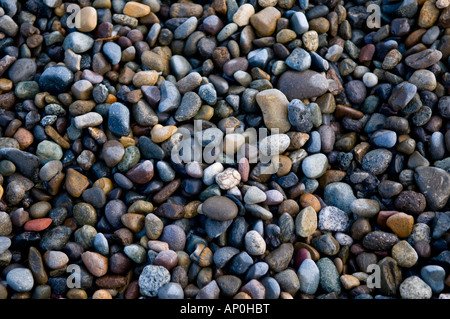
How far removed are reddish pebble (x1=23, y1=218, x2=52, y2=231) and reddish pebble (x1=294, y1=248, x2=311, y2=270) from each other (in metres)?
1.10

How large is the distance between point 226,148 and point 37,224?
91 centimetres

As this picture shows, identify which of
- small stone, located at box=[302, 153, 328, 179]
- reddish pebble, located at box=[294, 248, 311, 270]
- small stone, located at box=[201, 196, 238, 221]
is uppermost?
small stone, located at box=[302, 153, 328, 179]

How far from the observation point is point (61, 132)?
1.96 metres

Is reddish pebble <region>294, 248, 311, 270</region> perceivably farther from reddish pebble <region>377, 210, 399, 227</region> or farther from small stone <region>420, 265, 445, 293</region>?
small stone <region>420, 265, 445, 293</region>

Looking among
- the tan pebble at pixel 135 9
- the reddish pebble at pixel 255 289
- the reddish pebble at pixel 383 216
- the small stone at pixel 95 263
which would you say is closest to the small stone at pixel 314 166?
the reddish pebble at pixel 383 216

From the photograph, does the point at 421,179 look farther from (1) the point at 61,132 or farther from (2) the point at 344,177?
(1) the point at 61,132

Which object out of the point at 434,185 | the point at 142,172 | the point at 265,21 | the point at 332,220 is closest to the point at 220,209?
the point at 142,172

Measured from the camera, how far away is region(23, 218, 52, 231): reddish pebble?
172 cm

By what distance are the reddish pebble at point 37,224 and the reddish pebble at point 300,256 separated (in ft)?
3.60

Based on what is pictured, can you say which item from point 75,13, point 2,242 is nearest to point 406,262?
point 2,242

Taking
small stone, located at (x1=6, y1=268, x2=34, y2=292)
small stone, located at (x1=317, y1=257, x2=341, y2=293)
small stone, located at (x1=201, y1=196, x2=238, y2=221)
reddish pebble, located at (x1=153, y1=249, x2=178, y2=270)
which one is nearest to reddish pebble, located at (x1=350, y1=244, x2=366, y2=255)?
small stone, located at (x1=317, y1=257, x2=341, y2=293)

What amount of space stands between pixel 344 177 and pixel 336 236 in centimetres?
32

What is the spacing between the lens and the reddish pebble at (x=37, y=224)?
5.64ft

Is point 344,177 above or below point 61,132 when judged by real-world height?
above
